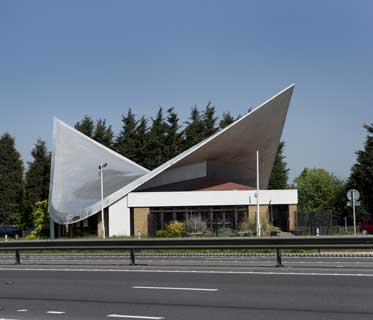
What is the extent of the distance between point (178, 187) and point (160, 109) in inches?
1254

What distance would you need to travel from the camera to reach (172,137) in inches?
3174

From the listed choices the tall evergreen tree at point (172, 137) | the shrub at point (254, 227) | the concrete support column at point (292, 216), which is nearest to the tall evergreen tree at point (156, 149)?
the tall evergreen tree at point (172, 137)

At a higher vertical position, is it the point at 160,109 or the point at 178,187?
the point at 160,109

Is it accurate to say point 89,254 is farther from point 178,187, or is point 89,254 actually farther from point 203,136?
point 203,136

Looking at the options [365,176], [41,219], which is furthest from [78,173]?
[365,176]

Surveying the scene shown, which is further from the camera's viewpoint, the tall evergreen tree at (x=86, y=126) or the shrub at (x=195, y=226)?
the tall evergreen tree at (x=86, y=126)

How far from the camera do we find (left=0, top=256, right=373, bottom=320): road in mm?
9758

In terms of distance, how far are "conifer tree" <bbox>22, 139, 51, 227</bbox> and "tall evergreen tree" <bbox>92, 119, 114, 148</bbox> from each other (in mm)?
11124

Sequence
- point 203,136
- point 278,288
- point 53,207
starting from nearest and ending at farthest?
1. point 278,288
2. point 53,207
3. point 203,136

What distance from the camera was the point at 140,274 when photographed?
15.8 meters

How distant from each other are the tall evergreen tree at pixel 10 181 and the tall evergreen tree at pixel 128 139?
12577 mm

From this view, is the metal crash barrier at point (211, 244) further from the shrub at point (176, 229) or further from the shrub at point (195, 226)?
the shrub at point (195, 226)

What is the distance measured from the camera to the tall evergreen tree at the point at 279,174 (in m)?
75.8

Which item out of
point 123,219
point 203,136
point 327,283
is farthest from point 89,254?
point 203,136
